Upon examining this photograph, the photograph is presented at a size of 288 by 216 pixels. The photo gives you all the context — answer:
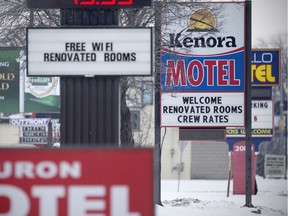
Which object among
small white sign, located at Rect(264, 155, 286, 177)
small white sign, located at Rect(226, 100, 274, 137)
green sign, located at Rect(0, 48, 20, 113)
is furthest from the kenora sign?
small white sign, located at Rect(264, 155, 286, 177)

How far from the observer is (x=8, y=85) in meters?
32.8

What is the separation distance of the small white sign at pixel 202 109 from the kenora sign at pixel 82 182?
43.1ft

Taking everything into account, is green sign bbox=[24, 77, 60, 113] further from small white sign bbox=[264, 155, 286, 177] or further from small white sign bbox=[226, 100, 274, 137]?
small white sign bbox=[264, 155, 286, 177]

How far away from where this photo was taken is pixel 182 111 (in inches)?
837

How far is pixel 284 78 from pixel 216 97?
49733 millimetres

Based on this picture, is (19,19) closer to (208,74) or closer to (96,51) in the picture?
(208,74)

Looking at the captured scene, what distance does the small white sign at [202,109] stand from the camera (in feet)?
68.8

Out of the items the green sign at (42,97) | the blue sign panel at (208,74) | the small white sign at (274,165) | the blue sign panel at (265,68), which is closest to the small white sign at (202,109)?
the blue sign panel at (208,74)

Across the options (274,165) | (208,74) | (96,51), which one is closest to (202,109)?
(208,74)

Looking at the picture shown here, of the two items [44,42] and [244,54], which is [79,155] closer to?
[44,42]

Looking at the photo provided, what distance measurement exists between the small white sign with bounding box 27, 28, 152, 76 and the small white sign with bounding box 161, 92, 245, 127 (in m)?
8.90

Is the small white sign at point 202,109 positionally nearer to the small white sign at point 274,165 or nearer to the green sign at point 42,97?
the green sign at point 42,97

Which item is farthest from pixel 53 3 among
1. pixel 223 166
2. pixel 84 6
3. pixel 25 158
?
pixel 223 166

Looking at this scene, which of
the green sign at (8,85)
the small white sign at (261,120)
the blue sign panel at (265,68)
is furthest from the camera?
the green sign at (8,85)
